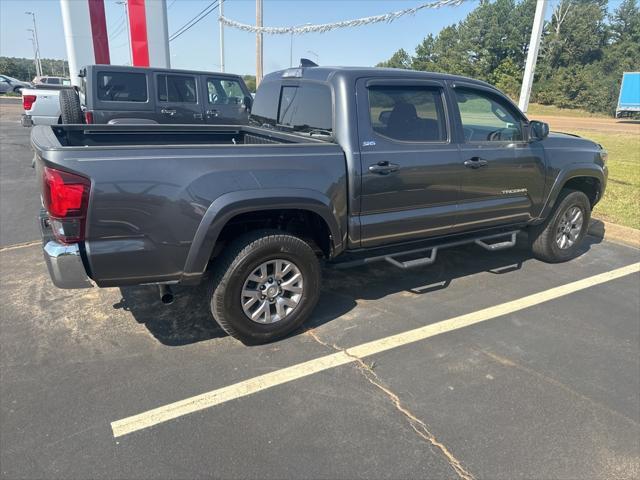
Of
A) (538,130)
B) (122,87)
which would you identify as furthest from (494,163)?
(122,87)

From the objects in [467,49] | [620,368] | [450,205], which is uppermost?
[467,49]

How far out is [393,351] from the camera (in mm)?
3531

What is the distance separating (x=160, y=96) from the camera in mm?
9219

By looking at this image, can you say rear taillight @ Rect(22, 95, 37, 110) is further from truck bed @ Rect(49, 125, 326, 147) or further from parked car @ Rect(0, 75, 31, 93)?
parked car @ Rect(0, 75, 31, 93)

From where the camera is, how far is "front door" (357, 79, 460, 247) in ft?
12.3

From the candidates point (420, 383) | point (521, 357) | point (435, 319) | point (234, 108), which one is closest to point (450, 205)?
point (435, 319)

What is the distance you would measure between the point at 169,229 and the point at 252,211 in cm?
55

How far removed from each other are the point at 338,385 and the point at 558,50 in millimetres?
61768

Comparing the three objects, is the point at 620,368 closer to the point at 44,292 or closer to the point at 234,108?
the point at 44,292

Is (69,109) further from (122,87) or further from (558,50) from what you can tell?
(558,50)

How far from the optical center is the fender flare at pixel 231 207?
10.2 ft

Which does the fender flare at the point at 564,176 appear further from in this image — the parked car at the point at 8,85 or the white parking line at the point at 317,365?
the parked car at the point at 8,85

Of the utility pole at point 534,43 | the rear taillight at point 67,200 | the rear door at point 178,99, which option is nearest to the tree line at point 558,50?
the utility pole at point 534,43

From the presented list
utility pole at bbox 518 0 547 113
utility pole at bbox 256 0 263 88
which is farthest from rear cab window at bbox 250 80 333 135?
utility pole at bbox 256 0 263 88
